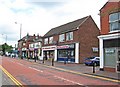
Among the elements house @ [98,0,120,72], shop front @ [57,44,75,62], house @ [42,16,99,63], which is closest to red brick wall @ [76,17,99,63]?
house @ [42,16,99,63]

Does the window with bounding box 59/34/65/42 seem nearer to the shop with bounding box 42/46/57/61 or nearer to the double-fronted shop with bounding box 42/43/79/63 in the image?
the double-fronted shop with bounding box 42/43/79/63

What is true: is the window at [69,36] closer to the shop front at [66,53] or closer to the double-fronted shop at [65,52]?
the double-fronted shop at [65,52]

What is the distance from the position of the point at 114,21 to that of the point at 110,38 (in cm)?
185

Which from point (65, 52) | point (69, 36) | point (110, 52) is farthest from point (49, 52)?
point (110, 52)

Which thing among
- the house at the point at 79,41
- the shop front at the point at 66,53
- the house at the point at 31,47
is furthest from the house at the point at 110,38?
the house at the point at 31,47

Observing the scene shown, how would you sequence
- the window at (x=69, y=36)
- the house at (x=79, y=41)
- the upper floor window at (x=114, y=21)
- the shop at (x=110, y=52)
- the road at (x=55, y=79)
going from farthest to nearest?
the window at (x=69, y=36)
the house at (x=79, y=41)
the upper floor window at (x=114, y=21)
the shop at (x=110, y=52)
the road at (x=55, y=79)

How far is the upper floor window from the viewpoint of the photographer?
2537cm

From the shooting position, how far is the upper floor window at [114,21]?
2537cm

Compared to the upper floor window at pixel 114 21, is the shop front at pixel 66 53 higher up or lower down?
lower down

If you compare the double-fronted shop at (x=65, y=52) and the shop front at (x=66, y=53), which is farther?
the shop front at (x=66, y=53)

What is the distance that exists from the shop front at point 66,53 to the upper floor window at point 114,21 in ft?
64.4

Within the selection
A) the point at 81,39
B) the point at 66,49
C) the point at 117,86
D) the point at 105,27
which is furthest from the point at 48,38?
the point at 117,86

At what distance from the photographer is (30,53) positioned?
81.8 metres

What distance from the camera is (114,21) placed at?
85.1 ft
